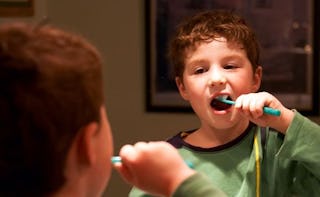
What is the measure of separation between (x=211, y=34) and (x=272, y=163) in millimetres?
254

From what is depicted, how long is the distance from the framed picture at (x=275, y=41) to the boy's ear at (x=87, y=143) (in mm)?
1283

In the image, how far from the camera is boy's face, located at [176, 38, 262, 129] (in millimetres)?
1011

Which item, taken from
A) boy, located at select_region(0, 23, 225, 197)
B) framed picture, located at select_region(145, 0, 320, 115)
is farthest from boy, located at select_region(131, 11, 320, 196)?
framed picture, located at select_region(145, 0, 320, 115)

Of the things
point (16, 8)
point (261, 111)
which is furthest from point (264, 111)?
point (16, 8)

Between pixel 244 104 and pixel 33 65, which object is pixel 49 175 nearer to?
pixel 33 65

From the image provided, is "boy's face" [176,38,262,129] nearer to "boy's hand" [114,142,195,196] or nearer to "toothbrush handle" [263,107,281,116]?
"toothbrush handle" [263,107,281,116]

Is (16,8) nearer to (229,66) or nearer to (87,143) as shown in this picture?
(229,66)

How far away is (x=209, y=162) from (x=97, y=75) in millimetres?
468

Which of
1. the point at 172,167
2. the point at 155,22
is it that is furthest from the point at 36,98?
the point at 155,22

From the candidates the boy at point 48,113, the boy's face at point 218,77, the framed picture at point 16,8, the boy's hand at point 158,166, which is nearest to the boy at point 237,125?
the boy's face at point 218,77

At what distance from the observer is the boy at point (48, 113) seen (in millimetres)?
536

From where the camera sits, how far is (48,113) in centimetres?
54

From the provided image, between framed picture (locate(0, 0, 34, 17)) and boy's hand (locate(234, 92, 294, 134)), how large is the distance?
1.12 metres

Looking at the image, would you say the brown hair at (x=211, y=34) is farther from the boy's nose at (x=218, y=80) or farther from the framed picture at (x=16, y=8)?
the framed picture at (x=16, y=8)
